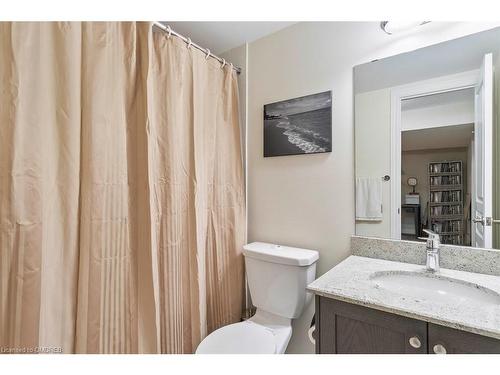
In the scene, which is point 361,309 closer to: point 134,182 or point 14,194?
point 134,182

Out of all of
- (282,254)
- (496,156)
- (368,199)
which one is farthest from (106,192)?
(496,156)

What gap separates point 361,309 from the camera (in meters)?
0.79

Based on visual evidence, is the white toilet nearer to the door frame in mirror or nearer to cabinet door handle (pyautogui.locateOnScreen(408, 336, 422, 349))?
the door frame in mirror

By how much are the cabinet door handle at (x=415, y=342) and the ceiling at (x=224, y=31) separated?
1.63 metres

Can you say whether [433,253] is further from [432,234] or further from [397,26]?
[397,26]

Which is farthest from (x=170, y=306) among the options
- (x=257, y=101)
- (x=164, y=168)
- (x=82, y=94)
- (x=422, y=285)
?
(x=257, y=101)

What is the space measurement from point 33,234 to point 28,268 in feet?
0.36

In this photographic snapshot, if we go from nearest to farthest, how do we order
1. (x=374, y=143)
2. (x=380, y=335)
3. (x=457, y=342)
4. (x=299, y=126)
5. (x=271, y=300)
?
(x=457, y=342) < (x=380, y=335) < (x=374, y=143) < (x=271, y=300) < (x=299, y=126)

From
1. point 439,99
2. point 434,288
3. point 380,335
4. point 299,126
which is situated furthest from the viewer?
point 299,126

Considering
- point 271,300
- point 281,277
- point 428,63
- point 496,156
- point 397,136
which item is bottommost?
point 271,300

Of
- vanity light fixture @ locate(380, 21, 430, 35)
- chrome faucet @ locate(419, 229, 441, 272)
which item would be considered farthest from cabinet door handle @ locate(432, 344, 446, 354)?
vanity light fixture @ locate(380, 21, 430, 35)

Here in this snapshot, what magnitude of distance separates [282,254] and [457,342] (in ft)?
2.48

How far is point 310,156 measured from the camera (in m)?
1.42

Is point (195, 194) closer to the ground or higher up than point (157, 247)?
higher up
